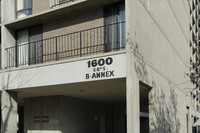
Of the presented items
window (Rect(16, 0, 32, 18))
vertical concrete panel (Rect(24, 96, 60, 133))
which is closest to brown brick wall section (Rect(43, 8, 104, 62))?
window (Rect(16, 0, 32, 18))

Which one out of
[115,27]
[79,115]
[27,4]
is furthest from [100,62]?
[27,4]

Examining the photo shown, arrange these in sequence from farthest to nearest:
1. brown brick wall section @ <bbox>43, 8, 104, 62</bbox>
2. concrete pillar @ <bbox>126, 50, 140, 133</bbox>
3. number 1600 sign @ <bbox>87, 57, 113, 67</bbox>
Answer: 1. brown brick wall section @ <bbox>43, 8, 104, 62</bbox>
2. number 1600 sign @ <bbox>87, 57, 113, 67</bbox>
3. concrete pillar @ <bbox>126, 50, 140, 133</bbox>

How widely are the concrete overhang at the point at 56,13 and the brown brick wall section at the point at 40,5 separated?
2.42 feet

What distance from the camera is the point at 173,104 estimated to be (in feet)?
56.2

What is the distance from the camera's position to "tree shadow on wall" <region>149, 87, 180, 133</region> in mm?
12248

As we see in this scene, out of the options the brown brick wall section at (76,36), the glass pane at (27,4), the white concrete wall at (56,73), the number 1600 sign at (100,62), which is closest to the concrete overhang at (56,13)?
the brown brick wall section at (76,36)

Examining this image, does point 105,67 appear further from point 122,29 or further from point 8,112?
point 8,112

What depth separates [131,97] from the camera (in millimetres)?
9844

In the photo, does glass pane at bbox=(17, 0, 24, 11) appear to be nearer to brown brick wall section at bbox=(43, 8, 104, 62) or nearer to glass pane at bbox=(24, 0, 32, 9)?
glass pane at bbox=(24, 0, 32, 9)

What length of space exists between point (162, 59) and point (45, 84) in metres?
6.47

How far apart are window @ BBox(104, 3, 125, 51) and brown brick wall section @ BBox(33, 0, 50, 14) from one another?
3.51 metres

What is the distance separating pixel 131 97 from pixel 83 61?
2.56 m

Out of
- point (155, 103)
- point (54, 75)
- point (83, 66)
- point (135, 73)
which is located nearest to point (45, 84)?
point (54, 75)

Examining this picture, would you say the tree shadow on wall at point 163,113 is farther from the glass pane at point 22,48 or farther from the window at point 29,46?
the glass pane at point 22,48
